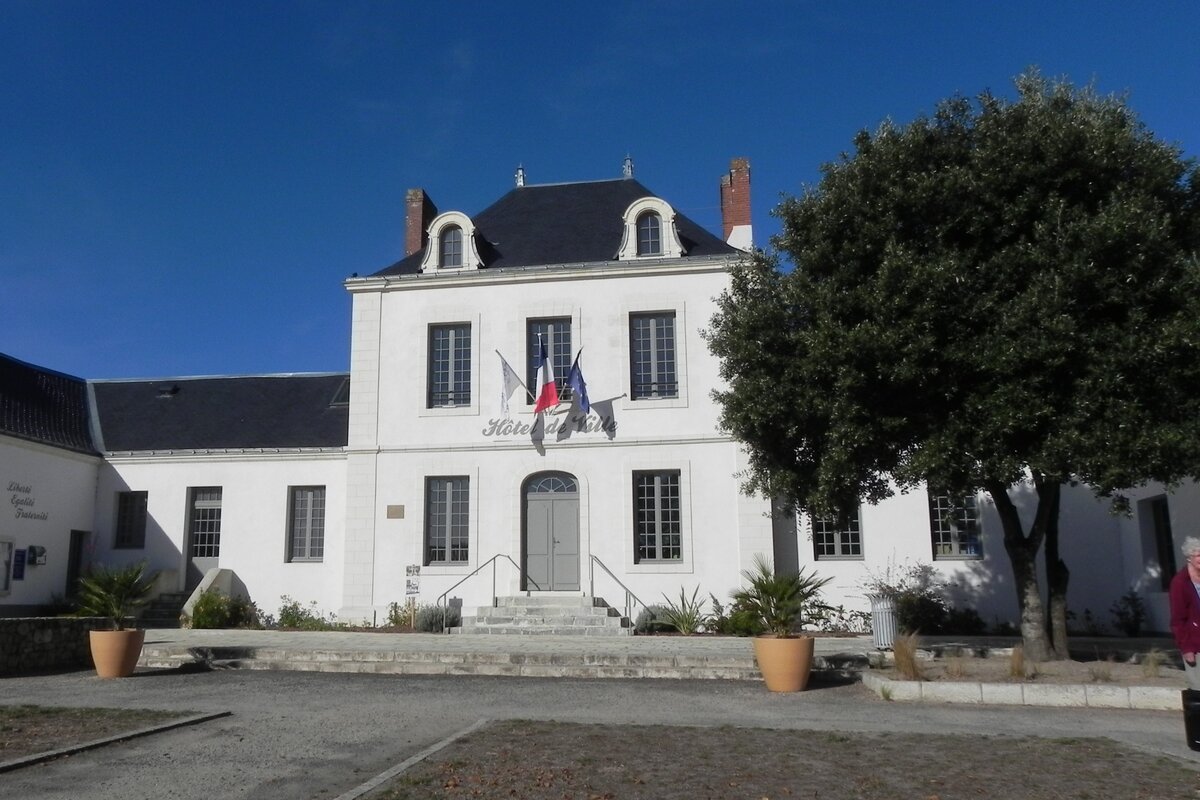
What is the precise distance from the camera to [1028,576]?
12172 millimetres

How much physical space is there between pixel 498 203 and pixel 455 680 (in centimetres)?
1464

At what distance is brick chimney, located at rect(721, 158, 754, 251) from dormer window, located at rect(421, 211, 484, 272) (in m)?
5.86

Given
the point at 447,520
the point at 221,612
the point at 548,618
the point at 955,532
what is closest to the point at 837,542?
the point at 955,532

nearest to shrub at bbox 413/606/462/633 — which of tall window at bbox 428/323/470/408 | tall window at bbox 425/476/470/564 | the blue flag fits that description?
tall window at bbox 425/476/470/564

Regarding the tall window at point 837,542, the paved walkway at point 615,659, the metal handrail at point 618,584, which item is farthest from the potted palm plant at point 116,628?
the tall window at point 837,542

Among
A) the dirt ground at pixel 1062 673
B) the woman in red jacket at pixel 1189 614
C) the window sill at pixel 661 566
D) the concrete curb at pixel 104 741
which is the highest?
the window sill at pixel 661 566

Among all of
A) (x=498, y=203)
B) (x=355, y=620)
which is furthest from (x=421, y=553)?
(x=498, y=203)

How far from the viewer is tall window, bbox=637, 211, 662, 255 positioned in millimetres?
20859

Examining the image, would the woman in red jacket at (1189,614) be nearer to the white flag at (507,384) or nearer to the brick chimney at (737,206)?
the white flag at (507,384)

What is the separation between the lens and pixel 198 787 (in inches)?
255

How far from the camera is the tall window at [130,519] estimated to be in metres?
22.2

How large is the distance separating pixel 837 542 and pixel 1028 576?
7245 mm

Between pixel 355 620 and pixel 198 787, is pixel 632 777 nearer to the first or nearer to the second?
pixel 198 787

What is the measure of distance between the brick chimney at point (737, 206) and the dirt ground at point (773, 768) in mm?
15363
